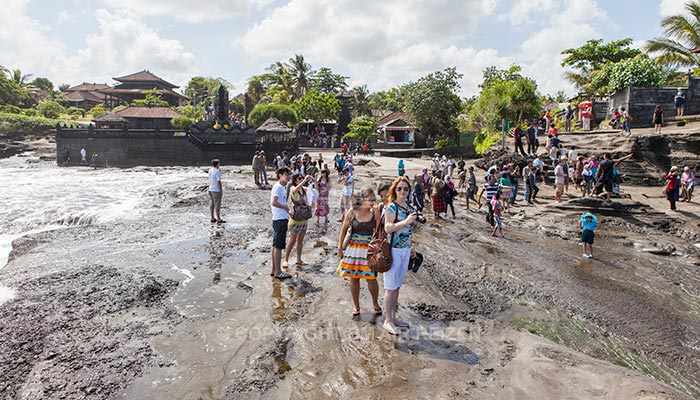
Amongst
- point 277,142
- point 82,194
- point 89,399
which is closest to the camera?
point 89,399

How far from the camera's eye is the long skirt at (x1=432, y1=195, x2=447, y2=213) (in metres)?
11.8

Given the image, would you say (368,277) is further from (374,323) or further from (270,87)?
(270,87)

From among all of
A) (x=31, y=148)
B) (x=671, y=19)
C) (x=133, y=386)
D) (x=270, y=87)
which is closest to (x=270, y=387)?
(x=133, y=386)

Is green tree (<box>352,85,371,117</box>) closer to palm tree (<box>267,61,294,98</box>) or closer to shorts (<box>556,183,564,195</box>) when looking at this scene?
palm tree (<box>267,61,294,98</box>)

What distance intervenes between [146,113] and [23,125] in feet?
40.4

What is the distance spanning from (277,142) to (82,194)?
49.2 ft

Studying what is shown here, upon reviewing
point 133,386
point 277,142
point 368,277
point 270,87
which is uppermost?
point 270,87

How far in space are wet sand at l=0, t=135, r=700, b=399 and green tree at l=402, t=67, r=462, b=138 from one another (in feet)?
86.7

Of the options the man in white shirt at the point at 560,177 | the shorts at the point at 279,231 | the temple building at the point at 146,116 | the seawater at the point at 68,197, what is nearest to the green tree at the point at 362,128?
the seawater at the point at 68,197

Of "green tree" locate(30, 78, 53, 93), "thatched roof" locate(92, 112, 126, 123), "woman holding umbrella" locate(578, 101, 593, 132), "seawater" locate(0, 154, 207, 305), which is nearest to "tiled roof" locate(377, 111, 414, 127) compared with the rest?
"woman holding umbrella" locate(578, 101, 593, 132)

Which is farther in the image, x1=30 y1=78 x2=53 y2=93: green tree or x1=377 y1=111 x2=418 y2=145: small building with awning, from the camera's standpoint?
x1=30 y1=78 x2=53 y2=93: green tree

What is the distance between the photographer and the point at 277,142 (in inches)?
1180

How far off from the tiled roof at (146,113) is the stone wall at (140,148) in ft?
32.8

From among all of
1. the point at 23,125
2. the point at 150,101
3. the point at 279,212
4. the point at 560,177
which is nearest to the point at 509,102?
the point at 560,177
